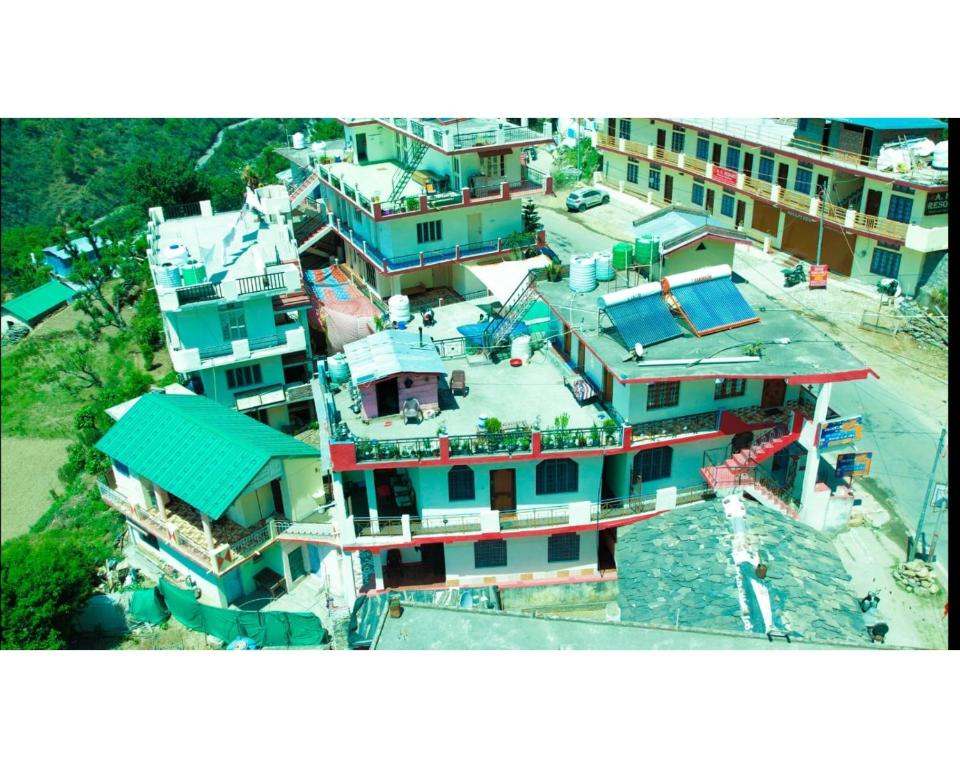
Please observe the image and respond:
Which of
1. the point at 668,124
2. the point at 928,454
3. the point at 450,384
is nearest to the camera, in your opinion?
the point at 450,384

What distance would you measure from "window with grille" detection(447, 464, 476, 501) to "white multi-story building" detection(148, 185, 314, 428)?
1166 cm

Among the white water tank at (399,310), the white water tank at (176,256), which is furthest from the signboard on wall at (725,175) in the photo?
the white water tank at (176,256)

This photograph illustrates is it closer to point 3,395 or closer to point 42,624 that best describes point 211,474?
point 42,624

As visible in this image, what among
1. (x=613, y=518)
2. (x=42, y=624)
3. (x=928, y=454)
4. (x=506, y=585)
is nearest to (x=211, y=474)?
(x=42, y=624)

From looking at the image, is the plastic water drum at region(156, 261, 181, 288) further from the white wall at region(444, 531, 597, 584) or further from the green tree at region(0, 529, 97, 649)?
the white wall at region(444, 531, 597, 584)

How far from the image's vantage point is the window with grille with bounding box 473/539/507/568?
25.2 metres

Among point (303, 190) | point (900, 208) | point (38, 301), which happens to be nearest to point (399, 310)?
point (303, 190)

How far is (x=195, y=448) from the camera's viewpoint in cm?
2609

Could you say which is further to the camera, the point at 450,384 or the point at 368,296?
the point at 368,296

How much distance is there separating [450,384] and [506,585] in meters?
6.30

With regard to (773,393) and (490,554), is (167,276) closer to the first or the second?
(490,554)

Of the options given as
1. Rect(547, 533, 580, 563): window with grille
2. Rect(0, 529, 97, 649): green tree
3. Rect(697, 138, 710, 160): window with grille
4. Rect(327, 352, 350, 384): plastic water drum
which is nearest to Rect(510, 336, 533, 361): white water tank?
Rect(327, 352, 350, 384): plastic water drum

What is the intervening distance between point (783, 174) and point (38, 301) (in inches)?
1775

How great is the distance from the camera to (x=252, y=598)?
27453mm
